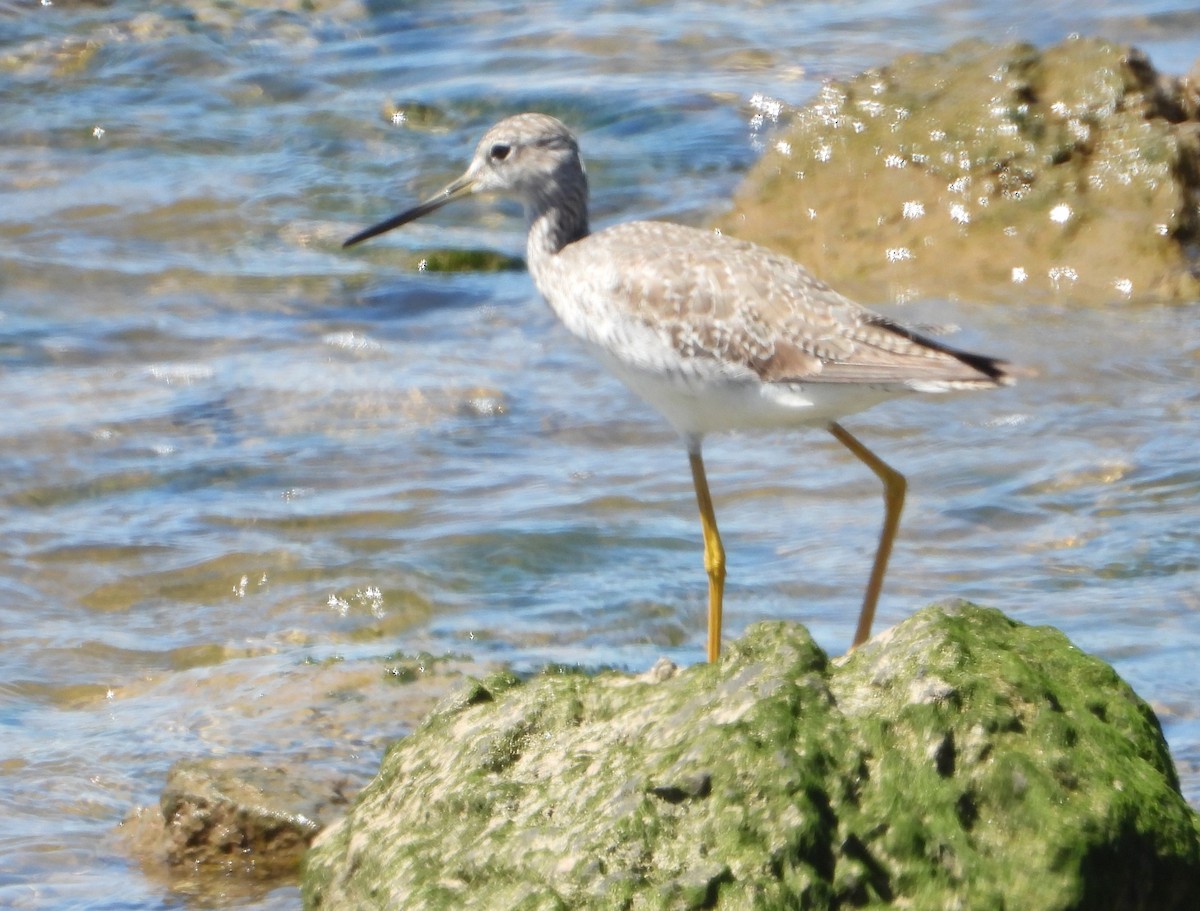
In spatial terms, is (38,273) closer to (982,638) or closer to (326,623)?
(326,623)

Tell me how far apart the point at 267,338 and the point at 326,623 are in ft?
10.5

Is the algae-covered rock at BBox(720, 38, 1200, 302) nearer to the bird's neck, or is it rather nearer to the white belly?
the bird's neck

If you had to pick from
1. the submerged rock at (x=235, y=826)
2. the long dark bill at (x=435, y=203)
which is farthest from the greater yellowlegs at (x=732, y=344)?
the submerged rock at (x=235, y=826)

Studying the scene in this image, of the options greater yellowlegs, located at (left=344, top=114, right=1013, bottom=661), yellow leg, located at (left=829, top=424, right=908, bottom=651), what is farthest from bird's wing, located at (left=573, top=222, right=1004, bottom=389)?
yellow leg, located at (left=829, top=424, right=908, bottom=651)

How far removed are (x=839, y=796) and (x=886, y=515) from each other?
2.57m

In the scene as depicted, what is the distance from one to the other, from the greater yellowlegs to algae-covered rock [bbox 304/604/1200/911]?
4.79 feet

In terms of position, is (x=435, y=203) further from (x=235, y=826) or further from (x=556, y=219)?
(x=235, y=826)

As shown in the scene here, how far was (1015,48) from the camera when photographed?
389 inches

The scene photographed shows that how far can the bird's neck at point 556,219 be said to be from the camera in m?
6.17

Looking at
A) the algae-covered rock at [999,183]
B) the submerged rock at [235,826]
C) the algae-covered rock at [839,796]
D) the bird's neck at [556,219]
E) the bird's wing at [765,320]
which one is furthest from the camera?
the algae-covered rock at [999,183]

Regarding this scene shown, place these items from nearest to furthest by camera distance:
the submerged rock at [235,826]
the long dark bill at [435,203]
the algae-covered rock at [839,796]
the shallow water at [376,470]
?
the algae-covered rock at [839,796] → the submerged rock at [235,826] → the shallow water at [376,470] → the long dark bill at [435,203]

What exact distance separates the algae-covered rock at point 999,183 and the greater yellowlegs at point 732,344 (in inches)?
142

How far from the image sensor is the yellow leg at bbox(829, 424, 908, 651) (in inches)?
214

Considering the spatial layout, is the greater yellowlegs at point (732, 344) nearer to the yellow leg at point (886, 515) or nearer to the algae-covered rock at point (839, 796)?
the yellow leg at point (886, 515)
